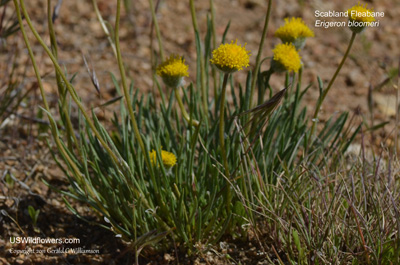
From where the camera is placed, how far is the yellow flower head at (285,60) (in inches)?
83.6

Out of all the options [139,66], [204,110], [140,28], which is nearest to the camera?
[204,110]

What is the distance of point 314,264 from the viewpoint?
1959 mm

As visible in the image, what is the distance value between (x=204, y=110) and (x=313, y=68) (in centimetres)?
198

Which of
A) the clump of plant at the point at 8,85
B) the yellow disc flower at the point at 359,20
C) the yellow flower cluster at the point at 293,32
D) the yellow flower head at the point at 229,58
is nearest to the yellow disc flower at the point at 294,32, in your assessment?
the yellow flower cluster at the point at 293,32

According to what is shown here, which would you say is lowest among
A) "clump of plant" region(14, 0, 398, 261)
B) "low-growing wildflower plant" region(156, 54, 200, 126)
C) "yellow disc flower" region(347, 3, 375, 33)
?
"clump of plant" region(14, 0, 398, 261)

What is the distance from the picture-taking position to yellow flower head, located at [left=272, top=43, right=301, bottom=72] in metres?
2.12

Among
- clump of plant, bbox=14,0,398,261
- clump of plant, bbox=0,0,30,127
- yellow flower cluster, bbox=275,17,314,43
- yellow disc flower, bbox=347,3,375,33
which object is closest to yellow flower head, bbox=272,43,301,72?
clump of plant, bbox=14,0,398,261

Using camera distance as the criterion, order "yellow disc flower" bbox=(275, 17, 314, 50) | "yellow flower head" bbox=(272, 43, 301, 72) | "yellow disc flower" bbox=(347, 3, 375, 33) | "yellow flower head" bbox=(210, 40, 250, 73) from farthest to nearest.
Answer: "yellow disc flower" bbox=(275, 17, 314, 50)
"yellow flower head" bbox=(272, 43, 301, 72)
"yellow disc flower" bbox=(347, 3, 375, 33)
"yellow flower head" bbox=(210, 40, 250, 73)

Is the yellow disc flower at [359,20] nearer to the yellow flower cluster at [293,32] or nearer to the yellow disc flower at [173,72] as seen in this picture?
the yellow flower cluster at [293,32]

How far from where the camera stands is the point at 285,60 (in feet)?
6.97

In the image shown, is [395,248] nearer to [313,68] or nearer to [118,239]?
[118,239]

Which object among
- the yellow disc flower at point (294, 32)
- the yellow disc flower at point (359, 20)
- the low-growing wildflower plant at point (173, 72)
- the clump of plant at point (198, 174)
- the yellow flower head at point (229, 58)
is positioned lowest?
the clump of plant at point (198, 174)

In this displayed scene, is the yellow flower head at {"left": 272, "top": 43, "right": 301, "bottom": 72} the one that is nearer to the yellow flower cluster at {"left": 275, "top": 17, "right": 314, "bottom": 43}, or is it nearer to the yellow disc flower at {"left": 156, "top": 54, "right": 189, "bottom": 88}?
the yellow flower cluster at {"left": 275, "top": 17, "right": 314, "bottom": 43}

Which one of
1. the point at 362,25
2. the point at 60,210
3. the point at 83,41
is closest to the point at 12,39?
the point at 83,41
